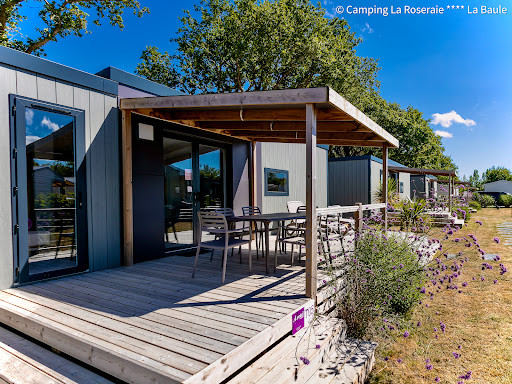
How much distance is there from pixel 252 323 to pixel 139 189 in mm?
2954

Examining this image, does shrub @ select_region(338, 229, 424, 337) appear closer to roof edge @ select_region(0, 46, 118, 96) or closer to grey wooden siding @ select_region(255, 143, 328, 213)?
roof edge @ select_region(0, 46, 118, 96)

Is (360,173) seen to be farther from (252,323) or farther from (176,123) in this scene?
(252,323)

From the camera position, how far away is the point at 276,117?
406 centimetres

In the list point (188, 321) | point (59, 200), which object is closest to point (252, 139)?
point (59, 200)

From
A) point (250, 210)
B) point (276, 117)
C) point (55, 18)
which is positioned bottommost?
point (250, 210)

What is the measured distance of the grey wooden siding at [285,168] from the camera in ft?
25.0

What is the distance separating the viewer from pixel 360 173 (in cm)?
1284

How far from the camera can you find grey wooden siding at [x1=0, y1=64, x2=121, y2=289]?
3242 mm

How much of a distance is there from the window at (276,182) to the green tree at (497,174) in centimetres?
7044

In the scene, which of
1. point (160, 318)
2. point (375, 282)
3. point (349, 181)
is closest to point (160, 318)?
point (160, 318)

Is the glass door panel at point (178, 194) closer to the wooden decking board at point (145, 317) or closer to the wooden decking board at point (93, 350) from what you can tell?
the wooden decking board at point (145, 317)

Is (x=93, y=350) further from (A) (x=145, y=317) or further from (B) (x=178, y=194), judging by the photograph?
(B) (x=178, y=194)

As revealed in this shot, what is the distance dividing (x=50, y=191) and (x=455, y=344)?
4.75 m

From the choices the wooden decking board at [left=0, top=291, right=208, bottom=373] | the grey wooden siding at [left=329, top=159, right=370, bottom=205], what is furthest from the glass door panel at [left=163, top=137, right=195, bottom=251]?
the grey wooden siding at [left=329, top=159, right=370, bottom=205]
